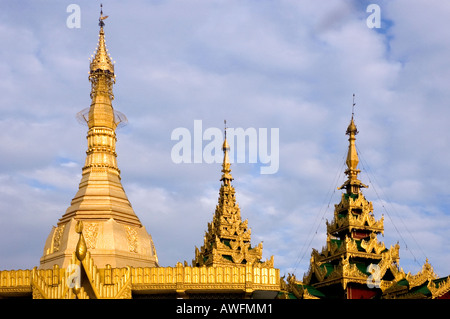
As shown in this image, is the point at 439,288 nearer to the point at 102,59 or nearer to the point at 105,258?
the point at 105,258

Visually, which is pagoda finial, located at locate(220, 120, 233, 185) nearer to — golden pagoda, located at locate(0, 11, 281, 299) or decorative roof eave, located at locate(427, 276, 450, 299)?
golden pagoda, located at locate(0, 11, 281, 299)

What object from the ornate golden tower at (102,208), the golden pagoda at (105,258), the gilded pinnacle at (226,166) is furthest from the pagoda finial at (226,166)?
the ornate golden tower at (102,208)

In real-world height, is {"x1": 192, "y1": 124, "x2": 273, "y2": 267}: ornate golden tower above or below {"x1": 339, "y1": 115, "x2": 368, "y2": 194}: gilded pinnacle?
below

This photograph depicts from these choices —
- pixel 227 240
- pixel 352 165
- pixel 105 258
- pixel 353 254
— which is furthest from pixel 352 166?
pixel 105 258

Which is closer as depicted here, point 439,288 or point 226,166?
point 439,288

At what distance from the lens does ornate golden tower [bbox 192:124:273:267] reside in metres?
47.7

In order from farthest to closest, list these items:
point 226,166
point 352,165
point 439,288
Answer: point 226,166, point 352,165, point 439,288

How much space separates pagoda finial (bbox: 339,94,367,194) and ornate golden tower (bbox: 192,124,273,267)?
8027 mm

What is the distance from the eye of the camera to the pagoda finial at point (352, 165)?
1946 inches

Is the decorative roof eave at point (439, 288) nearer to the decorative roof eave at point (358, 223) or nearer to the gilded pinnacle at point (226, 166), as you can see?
the decorative roof eave at point (358, 223)

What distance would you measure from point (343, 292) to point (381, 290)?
7.85 ft

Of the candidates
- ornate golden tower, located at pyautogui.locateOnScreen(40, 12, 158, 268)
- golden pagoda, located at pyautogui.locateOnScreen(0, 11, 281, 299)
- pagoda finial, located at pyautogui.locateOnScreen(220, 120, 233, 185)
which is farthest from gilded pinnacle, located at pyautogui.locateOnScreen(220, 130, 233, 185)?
ornate golden tower, located at pyautogui.locateOnScreen(40, 12, 158, 268)

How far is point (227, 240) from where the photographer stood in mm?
49906

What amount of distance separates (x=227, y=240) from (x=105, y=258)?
18.4 metres
